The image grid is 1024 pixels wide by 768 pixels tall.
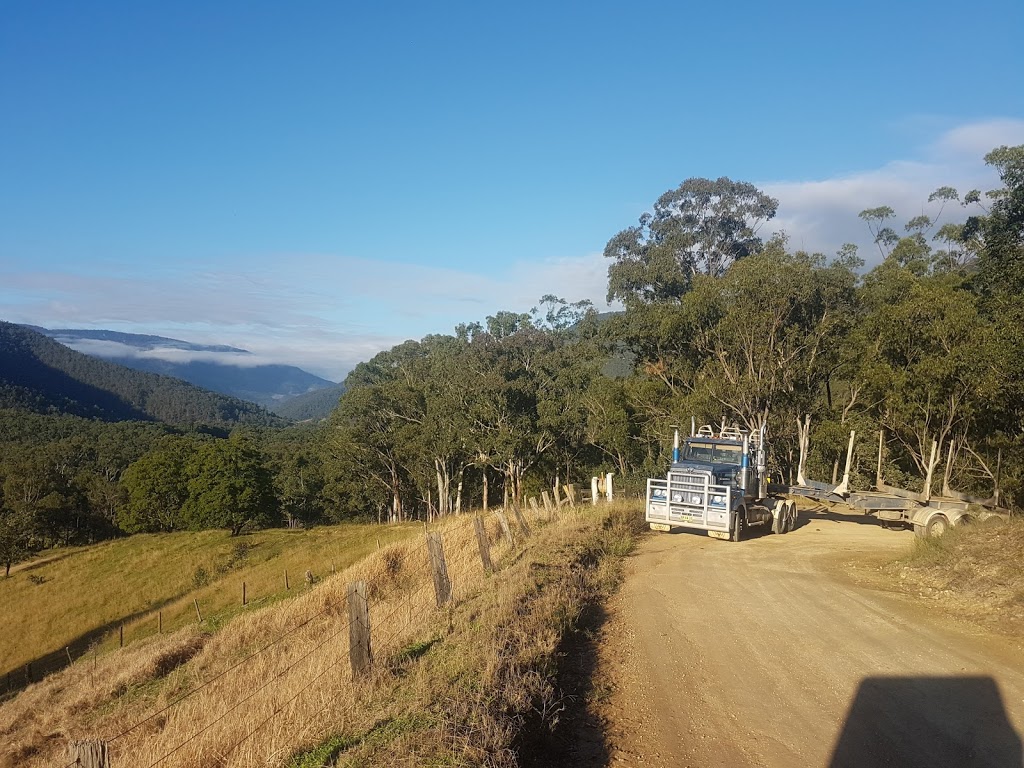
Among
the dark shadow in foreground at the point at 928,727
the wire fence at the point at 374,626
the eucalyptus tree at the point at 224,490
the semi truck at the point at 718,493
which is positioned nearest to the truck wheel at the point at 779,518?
the semi truck at the point at 718,493

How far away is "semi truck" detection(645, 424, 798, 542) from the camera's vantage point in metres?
17.1

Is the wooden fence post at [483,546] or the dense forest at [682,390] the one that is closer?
the wooden fence post at [483,546]

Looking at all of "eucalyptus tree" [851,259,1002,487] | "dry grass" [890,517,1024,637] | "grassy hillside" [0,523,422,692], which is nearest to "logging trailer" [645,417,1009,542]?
"eucalyptus tree" [851,259,1002,487]

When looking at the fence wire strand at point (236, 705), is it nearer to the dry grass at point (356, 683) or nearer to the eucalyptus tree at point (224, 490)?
the dry grass at point (356, 683)

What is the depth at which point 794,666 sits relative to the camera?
829 centimetres

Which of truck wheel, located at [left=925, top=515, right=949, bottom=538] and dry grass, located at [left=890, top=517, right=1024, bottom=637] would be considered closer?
dry grass, located at [left=890, top=517, right=1024, bottom=637]

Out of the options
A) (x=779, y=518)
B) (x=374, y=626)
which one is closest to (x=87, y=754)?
(x=374, y=626)

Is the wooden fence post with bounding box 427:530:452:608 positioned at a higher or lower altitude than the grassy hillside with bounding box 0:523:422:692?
higher

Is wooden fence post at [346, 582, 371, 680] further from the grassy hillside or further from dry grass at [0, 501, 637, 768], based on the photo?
the grassy hillside

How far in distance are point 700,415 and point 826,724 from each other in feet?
87.1

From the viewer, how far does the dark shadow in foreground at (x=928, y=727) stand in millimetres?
6004

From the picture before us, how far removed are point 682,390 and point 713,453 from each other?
2018 cm

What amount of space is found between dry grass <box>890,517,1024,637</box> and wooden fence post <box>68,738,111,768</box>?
11.0m

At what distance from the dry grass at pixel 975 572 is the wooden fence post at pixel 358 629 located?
353 inches
